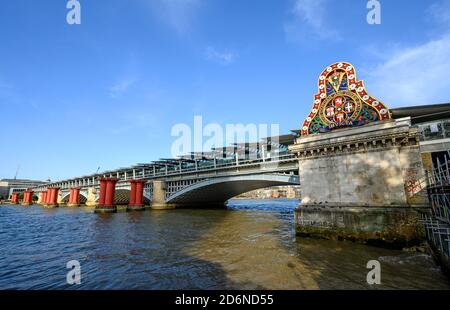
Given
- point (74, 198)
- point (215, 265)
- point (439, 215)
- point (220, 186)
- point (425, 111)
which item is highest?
point (425, 111)

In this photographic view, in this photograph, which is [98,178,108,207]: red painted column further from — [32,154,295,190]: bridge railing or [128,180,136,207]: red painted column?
[32,154,295,190]: bridge railing

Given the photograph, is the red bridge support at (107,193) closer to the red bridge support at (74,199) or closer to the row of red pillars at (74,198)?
the red bridge support at (74,199)

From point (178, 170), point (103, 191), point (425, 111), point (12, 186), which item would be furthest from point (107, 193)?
point (12, 186)

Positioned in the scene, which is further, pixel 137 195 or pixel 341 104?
pixel 137 195

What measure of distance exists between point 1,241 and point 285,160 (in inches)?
1158

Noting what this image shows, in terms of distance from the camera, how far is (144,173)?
61.6m

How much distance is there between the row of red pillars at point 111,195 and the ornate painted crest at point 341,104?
124 ft

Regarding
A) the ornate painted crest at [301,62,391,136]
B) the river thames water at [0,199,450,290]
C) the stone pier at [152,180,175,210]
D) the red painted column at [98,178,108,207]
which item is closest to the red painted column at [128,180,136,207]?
the stone pier at [152,180,175,210]

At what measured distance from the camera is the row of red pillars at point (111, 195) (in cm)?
4163

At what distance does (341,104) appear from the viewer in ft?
52.3

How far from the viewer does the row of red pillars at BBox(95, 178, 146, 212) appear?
41.6 m

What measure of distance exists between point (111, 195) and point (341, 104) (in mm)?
41154

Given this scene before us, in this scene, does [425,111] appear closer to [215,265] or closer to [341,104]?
[341,104]
